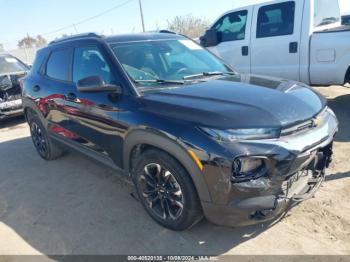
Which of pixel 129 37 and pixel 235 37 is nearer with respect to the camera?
pixel 129 37

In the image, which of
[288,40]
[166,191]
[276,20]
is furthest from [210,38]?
[166,191]

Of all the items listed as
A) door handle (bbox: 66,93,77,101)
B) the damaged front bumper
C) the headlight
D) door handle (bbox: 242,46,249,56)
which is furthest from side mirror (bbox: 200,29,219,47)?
the headlight

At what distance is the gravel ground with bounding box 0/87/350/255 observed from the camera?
2.92m

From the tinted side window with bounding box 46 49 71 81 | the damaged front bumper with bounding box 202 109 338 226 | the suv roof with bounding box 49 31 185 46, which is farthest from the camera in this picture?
the tinted side window with bounding box 46 49 71 81

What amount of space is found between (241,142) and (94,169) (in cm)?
287

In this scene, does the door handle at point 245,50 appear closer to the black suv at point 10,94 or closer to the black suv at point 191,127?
the black suv at point 191,127

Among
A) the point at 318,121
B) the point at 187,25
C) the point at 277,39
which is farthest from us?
the point at 187,25

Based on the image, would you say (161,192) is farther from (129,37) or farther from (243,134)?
(129,37)

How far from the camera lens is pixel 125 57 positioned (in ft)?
11.6

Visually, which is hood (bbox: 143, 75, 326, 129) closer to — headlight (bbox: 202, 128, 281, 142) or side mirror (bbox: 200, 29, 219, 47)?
headlight (bbox: 202, 128, 281, 142)

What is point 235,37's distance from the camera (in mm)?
7184

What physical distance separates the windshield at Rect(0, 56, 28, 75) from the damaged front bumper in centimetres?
767

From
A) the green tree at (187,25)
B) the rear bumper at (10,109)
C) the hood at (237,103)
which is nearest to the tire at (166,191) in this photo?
the hood at (237,103)

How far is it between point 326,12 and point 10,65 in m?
7.53
